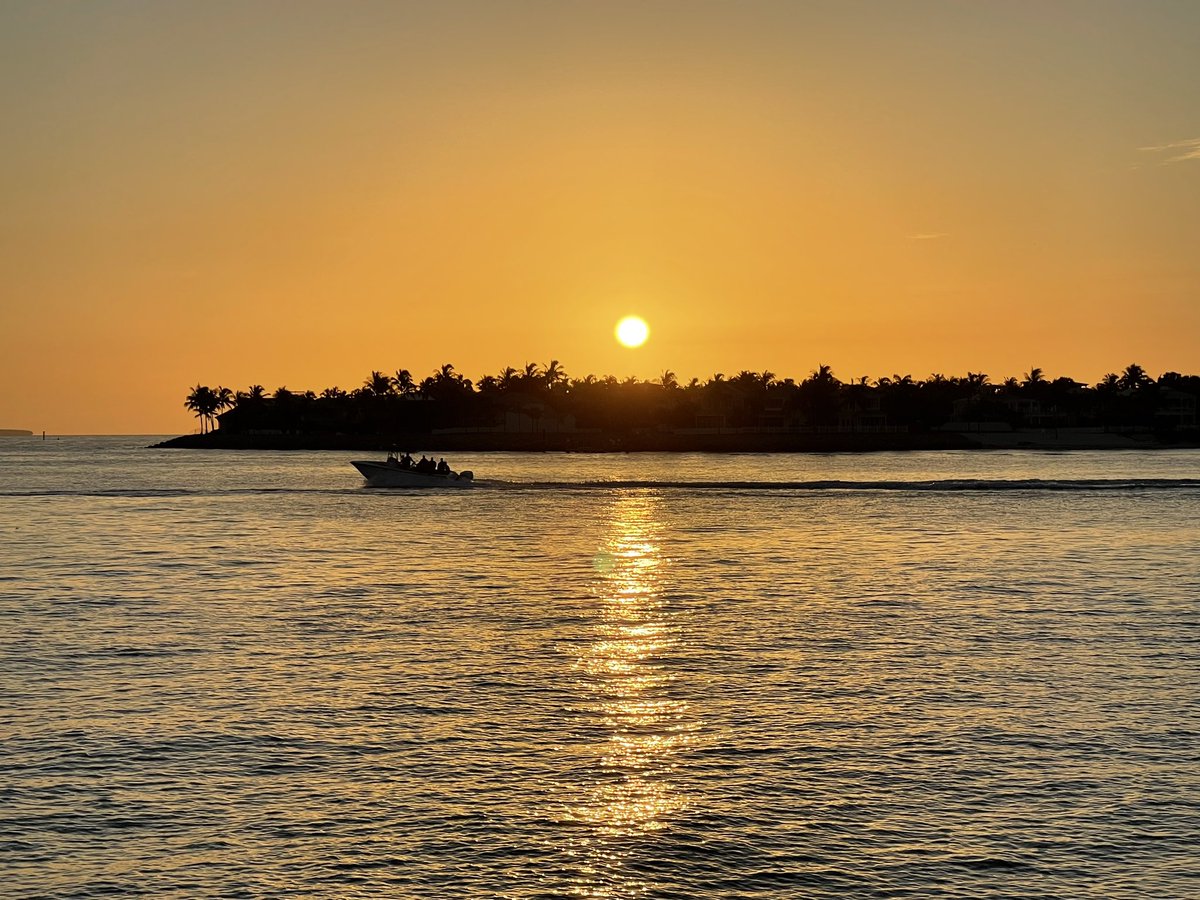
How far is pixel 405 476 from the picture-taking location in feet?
343

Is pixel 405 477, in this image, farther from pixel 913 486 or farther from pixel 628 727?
pixel 628 727

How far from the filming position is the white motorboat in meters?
103

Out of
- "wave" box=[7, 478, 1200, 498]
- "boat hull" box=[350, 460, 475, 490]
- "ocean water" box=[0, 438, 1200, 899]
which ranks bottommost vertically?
"ocean water" box=[0, 438, 1200, 899]

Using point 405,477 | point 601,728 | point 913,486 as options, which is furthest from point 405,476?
point 601,728

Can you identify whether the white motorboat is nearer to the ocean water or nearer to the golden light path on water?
the ocean water

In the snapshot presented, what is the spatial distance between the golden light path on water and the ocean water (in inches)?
2.8

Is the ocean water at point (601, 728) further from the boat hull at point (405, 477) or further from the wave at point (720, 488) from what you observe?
the wave at point (720, 488)

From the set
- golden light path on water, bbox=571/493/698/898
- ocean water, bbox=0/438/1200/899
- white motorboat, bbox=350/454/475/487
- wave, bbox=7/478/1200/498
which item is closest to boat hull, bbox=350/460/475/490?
white motorboat, bbox=350/454/475/487

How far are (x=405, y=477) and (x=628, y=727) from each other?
288 feet

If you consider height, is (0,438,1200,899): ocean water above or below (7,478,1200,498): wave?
below

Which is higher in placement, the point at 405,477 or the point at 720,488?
the point at 405,477

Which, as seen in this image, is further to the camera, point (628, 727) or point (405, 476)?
point (405, 476)

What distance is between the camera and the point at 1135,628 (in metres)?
28.6

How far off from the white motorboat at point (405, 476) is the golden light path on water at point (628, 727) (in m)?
66.6
